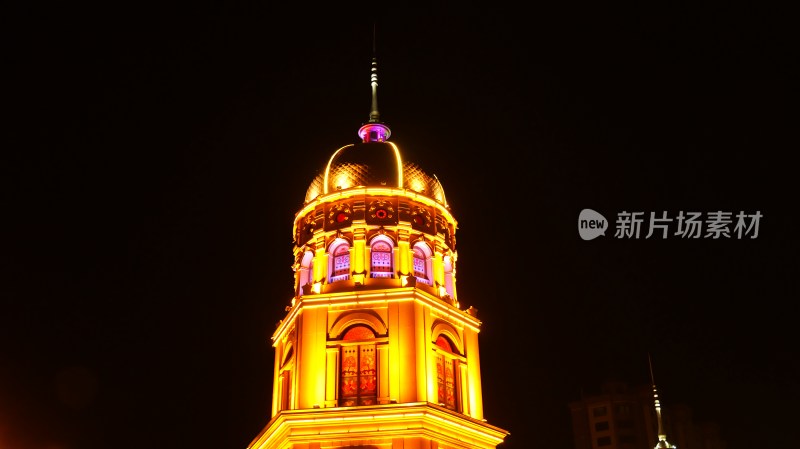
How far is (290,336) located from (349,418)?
529 cm

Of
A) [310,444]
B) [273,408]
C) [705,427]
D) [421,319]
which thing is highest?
[705,427]

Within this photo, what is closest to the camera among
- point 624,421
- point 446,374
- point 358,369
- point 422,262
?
point 358,369

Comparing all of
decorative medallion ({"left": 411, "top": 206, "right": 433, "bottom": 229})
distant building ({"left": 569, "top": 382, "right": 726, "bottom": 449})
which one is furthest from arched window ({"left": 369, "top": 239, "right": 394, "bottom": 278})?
Result: distant building ({"left": 569, "top": 382, "right": 726, "bottom": 449})

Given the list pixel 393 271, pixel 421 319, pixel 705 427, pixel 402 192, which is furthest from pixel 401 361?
pixel 705 427

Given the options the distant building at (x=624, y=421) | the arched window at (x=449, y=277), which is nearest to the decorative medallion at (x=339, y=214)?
the arched window at (x=449, y=277)

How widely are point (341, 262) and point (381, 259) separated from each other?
1506mm

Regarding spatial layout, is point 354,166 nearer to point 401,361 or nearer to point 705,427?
point 401,361

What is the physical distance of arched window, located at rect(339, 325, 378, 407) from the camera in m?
31.2

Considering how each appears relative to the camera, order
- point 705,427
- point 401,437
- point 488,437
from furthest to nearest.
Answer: point 705,427
point 488,437
point 401,437

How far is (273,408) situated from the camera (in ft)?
113

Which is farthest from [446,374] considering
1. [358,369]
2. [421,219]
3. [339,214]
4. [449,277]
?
[339,214]

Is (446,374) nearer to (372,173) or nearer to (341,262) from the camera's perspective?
(341,262)

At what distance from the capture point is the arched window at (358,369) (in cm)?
3123

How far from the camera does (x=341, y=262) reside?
34781 millimetres
